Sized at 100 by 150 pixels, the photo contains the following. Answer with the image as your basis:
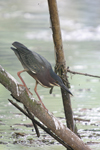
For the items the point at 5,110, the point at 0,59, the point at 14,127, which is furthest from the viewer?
the point at 0,59

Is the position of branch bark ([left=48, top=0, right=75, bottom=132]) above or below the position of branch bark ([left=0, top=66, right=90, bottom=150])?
above

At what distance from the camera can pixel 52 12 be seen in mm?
2391

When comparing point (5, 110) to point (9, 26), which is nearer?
point (5, 110)

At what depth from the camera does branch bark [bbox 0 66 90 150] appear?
1.87m

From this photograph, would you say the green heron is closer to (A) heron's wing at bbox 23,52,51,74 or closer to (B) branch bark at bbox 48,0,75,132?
(A) heron's wing at bbox 23,52,51,74

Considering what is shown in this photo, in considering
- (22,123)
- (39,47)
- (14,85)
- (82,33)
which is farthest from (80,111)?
(82,33)

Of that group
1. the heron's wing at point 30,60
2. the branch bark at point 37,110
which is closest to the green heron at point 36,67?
the heron's wing at point 30,60

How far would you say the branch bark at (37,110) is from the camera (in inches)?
73.5

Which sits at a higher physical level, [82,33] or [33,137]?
[82,33]

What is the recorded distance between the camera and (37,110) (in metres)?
1.96

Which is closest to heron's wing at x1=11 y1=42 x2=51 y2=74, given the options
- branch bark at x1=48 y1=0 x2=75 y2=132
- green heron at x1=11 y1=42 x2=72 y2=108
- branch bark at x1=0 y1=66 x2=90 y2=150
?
green heron at x1=11 y1=42 x2=72 y2=108

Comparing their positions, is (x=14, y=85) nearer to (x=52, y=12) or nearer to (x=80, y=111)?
(x=52, y=12)

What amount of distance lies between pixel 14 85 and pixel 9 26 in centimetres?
410

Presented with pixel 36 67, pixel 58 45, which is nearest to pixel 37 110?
pixel 36 67
